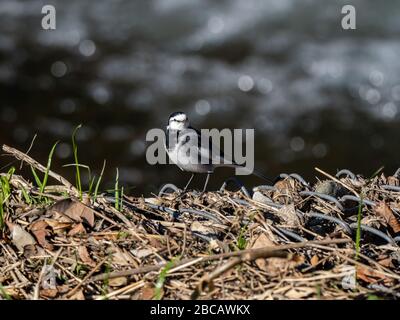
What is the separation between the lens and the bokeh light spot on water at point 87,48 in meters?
9.65

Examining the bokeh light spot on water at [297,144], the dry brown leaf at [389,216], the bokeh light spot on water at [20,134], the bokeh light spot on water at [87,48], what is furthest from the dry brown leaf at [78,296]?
the bokeh light spot on water at [87,48]

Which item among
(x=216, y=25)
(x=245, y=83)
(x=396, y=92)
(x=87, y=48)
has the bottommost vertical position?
(x=396, y=92)

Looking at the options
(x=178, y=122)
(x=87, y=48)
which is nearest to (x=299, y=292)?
(x=178, y=122)

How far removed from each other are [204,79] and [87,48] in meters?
1.64

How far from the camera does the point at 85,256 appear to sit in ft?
8.48

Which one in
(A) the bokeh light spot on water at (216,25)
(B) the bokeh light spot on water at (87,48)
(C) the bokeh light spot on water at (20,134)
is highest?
(A) the bokeh light spot on water at (216,25)

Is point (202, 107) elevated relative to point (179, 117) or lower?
lower

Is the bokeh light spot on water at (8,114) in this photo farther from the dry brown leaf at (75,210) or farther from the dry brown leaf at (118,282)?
the dry brown leaf at (118,282)

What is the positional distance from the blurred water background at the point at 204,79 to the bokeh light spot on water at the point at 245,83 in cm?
2

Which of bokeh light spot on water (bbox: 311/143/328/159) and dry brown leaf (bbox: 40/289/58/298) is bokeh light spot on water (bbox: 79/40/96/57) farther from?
dry brown leaf (bbox: 40/289/58/298)

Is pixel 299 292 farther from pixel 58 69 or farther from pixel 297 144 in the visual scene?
pixel 58 69

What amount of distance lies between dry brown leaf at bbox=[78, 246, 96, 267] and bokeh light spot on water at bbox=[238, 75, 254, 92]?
7125 millimetres

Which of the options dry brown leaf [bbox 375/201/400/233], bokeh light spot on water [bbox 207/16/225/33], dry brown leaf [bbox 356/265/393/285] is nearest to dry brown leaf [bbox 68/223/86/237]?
dry brown leaf [bbox 356/265/393/285]

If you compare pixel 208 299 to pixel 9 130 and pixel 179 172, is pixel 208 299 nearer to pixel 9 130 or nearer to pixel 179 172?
pixel 179 172
